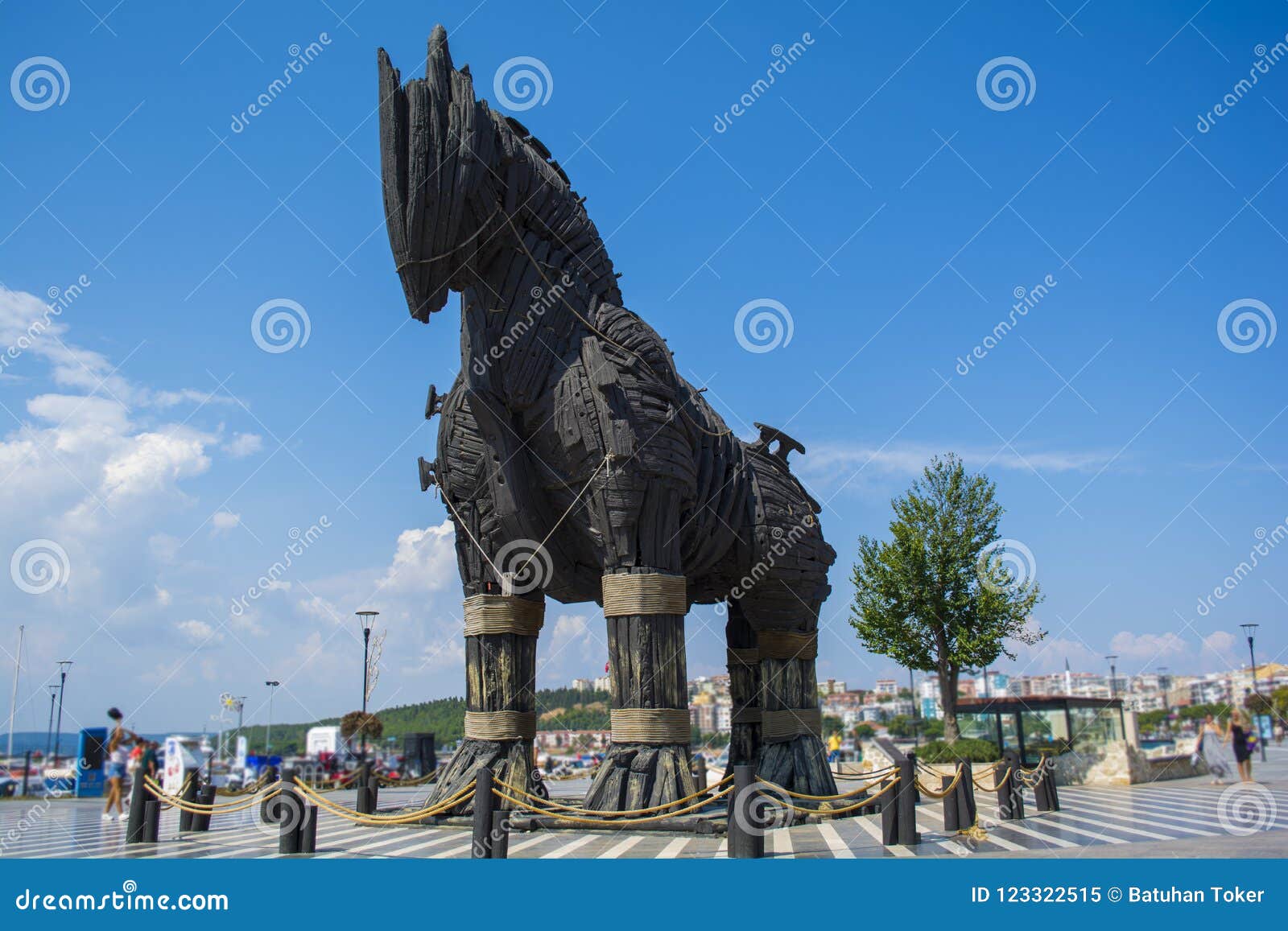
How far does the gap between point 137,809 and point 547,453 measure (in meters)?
4.65

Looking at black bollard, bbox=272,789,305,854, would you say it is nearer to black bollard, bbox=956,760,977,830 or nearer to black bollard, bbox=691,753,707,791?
black bollard, bbox=956,760,977,830

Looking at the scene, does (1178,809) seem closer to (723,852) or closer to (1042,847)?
(1042,847)

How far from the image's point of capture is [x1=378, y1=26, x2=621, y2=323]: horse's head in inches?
326

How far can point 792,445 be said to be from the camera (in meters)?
11.5

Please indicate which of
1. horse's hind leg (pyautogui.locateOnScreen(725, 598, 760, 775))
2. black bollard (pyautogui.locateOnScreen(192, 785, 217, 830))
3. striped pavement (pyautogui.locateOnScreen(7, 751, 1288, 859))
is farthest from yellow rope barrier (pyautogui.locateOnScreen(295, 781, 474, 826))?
horse's hind leg (pyautogui.locateOnScreen(725, 598, 760, 775))

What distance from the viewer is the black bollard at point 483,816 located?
6680mm

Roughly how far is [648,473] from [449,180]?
118 inches

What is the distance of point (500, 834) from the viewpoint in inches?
267

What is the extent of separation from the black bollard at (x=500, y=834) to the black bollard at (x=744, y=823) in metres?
1.52

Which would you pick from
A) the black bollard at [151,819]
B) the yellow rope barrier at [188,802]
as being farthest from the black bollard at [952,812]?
the black bollard at [151,819]

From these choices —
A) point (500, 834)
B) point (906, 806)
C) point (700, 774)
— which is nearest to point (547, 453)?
point (500, 834)

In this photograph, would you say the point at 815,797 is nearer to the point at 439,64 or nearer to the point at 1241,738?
the point at 439,64

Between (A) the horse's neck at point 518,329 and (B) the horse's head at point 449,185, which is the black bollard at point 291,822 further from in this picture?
(B) the horse's head at point 449,185
